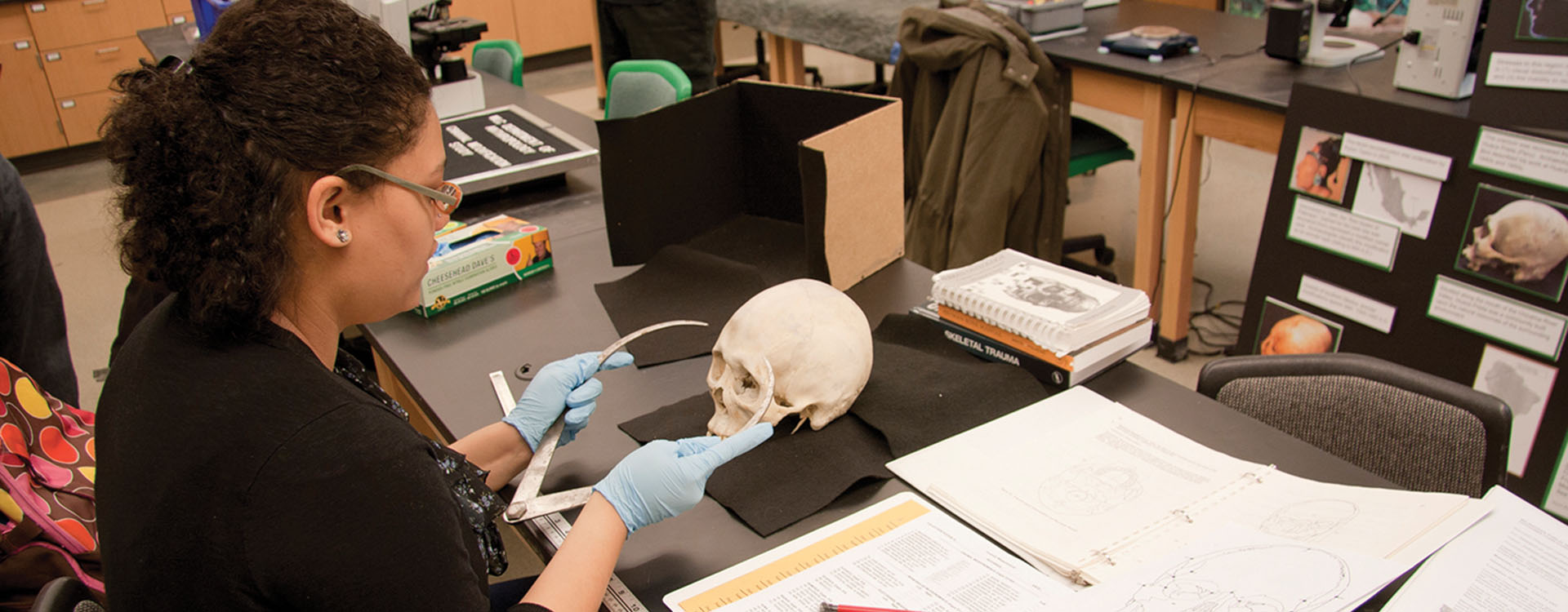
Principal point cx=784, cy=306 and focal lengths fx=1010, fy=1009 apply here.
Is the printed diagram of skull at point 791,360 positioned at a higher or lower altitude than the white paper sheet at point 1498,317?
higher

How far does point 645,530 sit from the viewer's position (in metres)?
1.11

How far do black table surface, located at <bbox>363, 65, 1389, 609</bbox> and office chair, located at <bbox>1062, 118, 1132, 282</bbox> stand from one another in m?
Answer: 1.49

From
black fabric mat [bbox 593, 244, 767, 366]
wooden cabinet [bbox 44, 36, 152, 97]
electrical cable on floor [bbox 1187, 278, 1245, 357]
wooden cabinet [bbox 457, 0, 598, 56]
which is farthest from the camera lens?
wooden cabinet [bbox 457, 0, 598, 56]

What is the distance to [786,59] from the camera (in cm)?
443

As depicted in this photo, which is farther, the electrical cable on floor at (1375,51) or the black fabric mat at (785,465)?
the electrical cable on floor at (1375,51)

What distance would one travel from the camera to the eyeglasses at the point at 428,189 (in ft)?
2.85

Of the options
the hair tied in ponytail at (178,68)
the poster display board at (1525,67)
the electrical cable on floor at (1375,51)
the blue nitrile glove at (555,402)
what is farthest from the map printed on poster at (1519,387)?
the hair tied in ponytail at (178,68)

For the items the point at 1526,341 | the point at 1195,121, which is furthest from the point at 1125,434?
the point at 1195,121

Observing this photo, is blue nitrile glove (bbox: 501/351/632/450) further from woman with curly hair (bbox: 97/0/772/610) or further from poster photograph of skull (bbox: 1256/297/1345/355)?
poster photograph of skull (bbox: 1256/297/1345/355)

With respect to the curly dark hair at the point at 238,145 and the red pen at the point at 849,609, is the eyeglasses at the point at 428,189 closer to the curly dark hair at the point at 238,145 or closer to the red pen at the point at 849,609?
the curly dark hair at the point at 238,145

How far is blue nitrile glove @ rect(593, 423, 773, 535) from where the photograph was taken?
1025 mm

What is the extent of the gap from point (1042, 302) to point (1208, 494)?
1.21 feet

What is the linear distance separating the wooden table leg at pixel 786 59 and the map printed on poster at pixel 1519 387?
2.94 metres

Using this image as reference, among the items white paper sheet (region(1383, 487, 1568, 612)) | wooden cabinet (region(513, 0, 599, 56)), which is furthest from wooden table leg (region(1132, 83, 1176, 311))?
wooden cabinet (region(513, 0, 599, 56))
